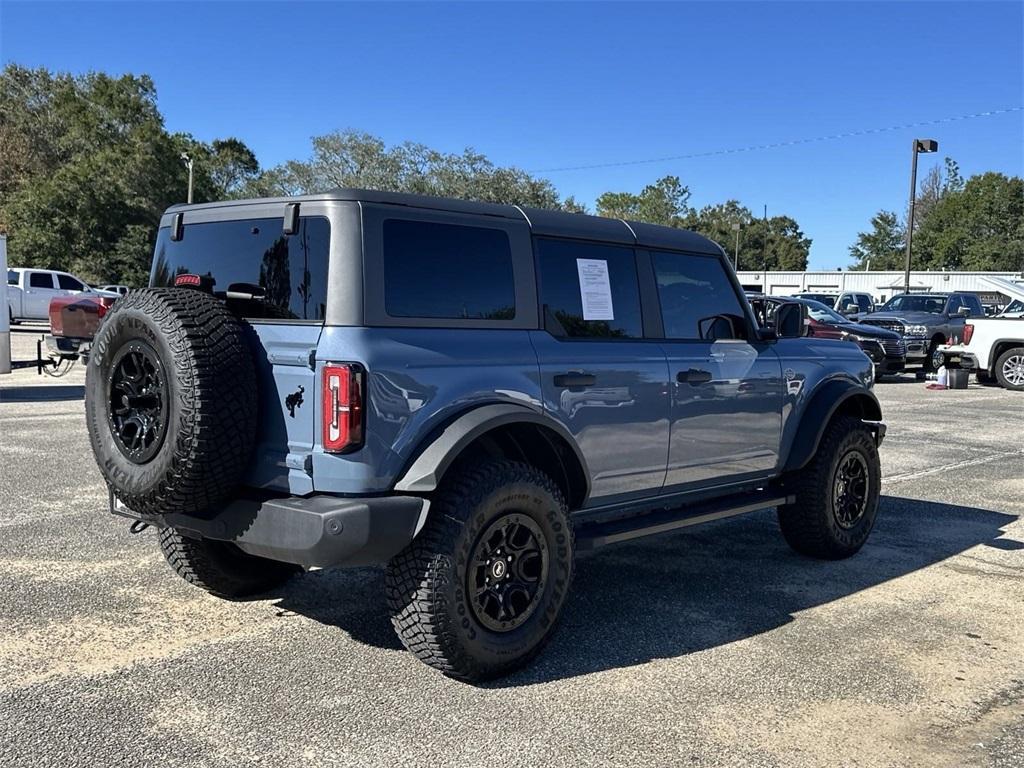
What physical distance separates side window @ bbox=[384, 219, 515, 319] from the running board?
1119 mm

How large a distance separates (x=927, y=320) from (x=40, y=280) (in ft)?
80.8

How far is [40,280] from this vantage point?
2758 centimetres

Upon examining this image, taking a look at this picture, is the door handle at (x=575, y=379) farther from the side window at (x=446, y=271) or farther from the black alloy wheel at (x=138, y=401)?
the black alloy wheel at (x=138, y=401)

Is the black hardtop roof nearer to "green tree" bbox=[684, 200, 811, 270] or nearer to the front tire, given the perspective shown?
the front tire

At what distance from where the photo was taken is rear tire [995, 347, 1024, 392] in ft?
58.9

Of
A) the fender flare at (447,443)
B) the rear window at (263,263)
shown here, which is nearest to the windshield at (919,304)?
the fender flare at (447,443)

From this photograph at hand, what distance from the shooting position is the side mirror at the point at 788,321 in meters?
5.48

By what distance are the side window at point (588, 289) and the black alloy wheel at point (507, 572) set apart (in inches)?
38.0

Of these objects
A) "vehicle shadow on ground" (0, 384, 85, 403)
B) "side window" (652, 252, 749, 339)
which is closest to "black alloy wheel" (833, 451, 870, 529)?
"side window" (652, 252, 749, 339)

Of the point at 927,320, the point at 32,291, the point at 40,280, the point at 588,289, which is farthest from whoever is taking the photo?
the point at 40,280

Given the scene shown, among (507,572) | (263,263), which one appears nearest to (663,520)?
(507,572)

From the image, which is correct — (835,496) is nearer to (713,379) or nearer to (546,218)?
(713,379)

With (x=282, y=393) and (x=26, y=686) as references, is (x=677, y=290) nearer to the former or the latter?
(x=282, y=393)

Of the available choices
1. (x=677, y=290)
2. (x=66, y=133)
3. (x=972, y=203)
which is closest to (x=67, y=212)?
(x=66, y=133)
